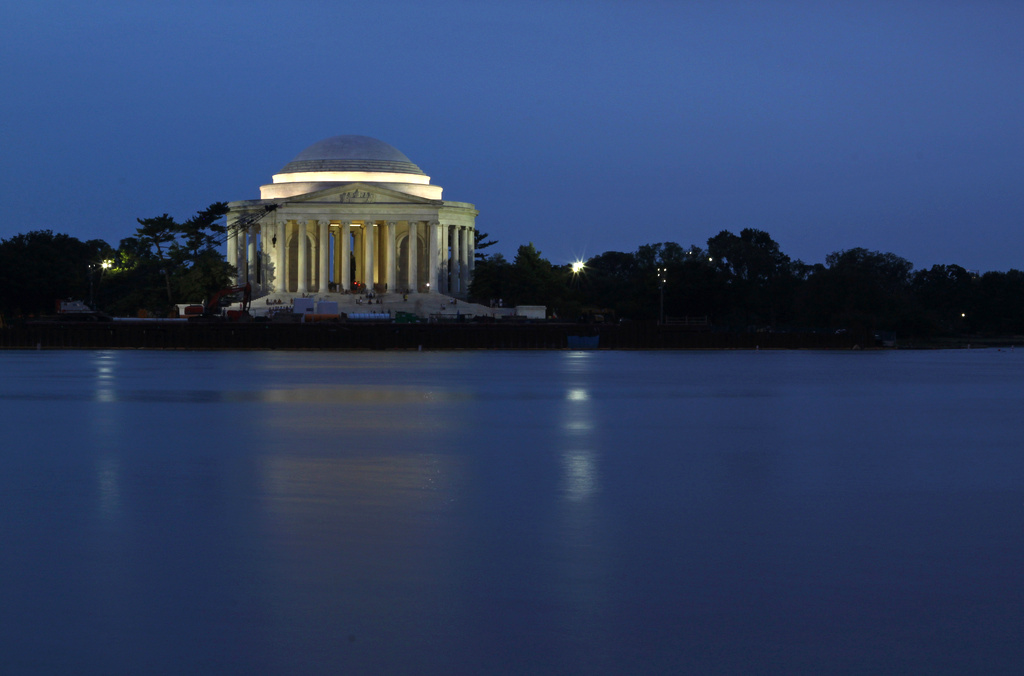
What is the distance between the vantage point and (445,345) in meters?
104

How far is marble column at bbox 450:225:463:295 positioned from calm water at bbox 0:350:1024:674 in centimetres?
12116

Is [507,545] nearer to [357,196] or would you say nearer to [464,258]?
[357,196]

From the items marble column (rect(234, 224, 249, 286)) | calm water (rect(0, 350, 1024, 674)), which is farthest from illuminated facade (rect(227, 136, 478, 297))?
calm water (rect(0, 350, 1024, 674))

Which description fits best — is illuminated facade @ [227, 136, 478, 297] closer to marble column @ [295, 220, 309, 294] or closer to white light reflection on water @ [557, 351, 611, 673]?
marble column @ [295, 220, 309, 294]

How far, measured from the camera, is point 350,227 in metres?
157

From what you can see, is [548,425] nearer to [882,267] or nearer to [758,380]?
[758,380]

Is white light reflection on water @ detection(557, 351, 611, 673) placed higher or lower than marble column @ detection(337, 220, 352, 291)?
lower

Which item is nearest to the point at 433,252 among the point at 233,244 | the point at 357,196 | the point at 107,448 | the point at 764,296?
the point at 357,196

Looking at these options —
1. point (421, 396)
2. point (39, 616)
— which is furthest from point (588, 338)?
point (39, 616)

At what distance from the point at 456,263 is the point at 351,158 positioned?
16.6 m

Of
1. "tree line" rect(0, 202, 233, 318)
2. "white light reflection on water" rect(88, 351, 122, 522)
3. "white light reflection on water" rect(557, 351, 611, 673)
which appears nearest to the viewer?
"white light reflection on water" rect(557, 351, 611, 673)

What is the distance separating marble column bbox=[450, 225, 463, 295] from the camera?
152 m

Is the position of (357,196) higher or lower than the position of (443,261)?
higher

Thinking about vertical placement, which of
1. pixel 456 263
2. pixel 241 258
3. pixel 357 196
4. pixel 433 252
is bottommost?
pixel 456 263
